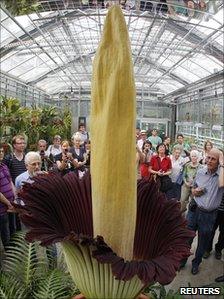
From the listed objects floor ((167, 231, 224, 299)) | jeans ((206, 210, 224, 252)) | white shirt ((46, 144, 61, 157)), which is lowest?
floor ((167, 231, 224, 299))

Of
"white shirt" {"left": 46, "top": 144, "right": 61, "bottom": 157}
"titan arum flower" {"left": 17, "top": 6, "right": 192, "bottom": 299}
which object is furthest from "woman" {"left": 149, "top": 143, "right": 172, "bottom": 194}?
"titan arum flower" {"left": 17, "top": 6, "right": 192, "bottom": 299}

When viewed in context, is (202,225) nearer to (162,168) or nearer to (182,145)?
(162,168)

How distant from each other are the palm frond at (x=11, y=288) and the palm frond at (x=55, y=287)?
53 mm

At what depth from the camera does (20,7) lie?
3467mm

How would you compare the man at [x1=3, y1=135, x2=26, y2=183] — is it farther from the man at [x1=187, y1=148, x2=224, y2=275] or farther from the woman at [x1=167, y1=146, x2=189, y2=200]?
the woman at [x1=167, y1=146, x2=189, y2=200]

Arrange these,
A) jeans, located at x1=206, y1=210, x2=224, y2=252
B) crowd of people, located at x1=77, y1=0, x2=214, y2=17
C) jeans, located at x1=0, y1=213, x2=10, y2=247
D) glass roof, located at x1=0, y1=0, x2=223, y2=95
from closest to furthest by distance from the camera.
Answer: jeans, located at x1=0, y1=213, x2=10, y2=247 < jeans, located at x1=206, y1=210, x2=224, y2=252 < crowd of people, located at x1=77, y1=0, x2=214, y2=17 < glass roof, located at x1=0, y1=0, x2=223, y2=95

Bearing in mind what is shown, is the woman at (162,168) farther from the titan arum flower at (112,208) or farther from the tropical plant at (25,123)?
the titan arum flower at (112,208)

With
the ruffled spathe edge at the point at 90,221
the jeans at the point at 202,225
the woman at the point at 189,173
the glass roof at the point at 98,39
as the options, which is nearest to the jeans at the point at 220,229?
the jeans at the point at 202,225

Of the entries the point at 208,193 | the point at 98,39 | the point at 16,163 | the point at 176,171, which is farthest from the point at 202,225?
the point at 98,39

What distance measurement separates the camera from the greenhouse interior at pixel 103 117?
1.90ft

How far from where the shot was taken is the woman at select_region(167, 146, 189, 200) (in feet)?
16.9

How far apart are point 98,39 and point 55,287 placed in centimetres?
1216

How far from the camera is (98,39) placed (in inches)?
511

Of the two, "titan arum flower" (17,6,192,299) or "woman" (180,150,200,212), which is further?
"woman" (180,150,200,212)
